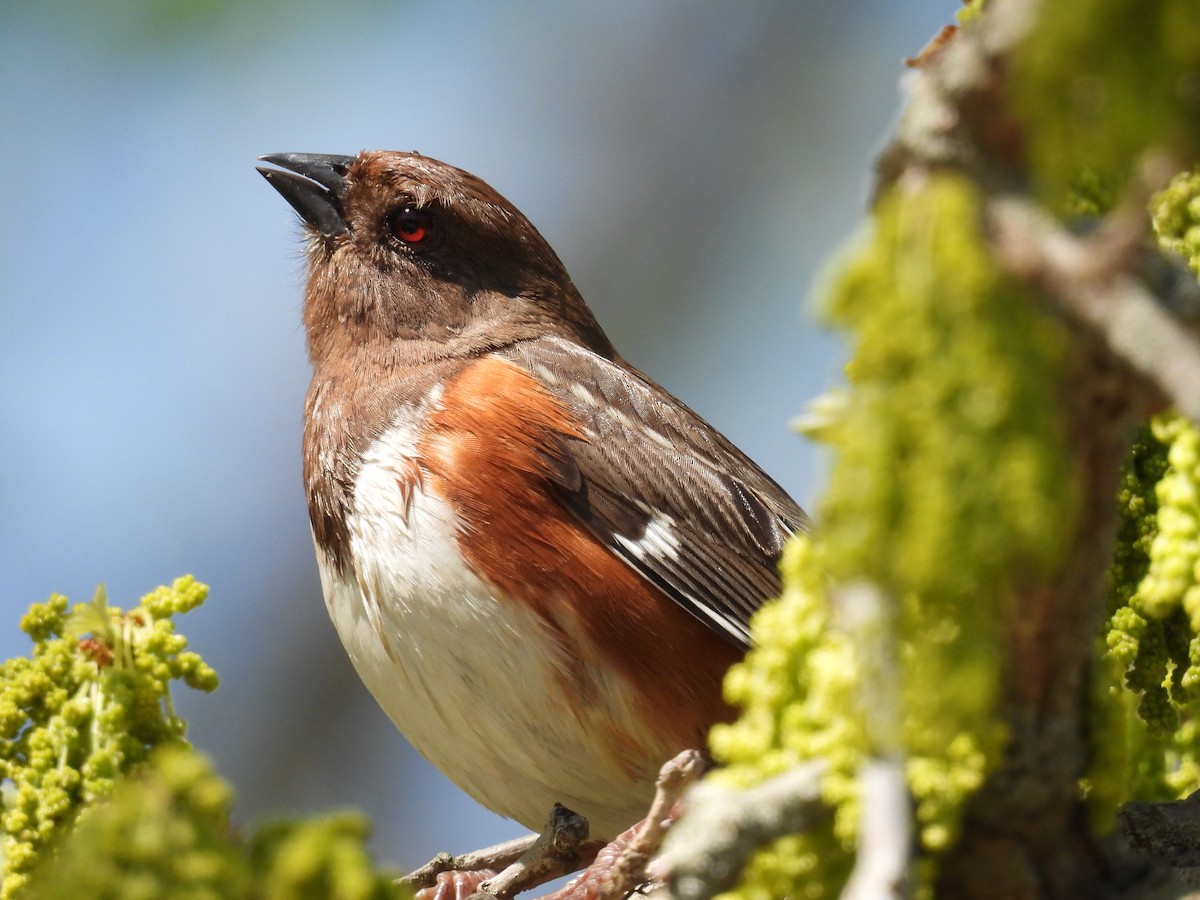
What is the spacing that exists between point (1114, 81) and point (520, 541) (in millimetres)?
2168

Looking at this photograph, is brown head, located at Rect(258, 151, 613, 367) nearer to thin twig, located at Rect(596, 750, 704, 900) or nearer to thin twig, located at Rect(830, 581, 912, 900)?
thin twig, located at Rect(596, 750, 704, 900)

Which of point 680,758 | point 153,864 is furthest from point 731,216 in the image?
point 153,864

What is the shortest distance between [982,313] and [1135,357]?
96mm

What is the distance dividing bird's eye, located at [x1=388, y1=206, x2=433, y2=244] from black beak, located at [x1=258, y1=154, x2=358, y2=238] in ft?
0.47

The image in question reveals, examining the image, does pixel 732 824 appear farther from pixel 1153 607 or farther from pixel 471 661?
pixel 471 661

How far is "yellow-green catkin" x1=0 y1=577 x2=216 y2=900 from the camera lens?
170 centimetres

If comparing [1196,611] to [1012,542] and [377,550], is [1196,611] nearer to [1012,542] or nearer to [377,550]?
[1012,542]

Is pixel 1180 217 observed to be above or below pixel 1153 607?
above

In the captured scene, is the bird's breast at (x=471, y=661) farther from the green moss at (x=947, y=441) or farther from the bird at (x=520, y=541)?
the green moss at (x=947, y=441)

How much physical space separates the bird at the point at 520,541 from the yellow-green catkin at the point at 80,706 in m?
1.03

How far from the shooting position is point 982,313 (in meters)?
0.85

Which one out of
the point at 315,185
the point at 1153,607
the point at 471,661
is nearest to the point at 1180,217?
the point at 1153,607

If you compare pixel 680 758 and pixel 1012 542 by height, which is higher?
pixel 680 758

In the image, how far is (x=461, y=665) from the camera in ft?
9.27
